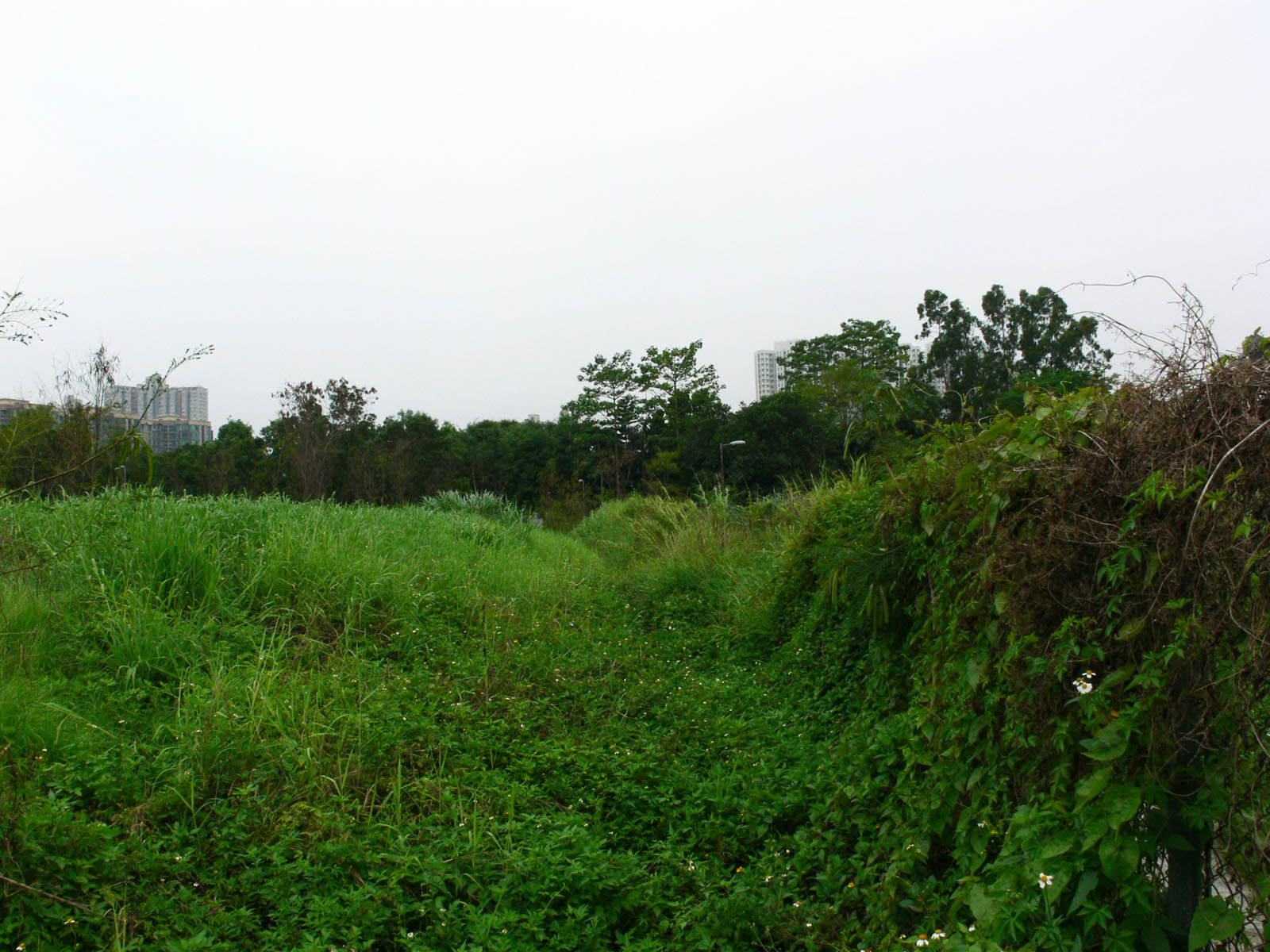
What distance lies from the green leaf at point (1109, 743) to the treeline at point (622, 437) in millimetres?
11143

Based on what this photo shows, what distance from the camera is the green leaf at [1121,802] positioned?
6.41 feet

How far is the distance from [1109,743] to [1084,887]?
0.36 m

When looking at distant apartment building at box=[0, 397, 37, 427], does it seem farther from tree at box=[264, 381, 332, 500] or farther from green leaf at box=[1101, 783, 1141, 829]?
tree at box=[264, 381, 332, 500]

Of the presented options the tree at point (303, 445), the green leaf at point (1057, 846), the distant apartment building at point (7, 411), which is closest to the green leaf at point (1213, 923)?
the green leaf at point (1057, 846)

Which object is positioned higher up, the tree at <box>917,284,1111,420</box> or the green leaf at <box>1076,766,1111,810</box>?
the tree at <box>917,284,1111,420</box>

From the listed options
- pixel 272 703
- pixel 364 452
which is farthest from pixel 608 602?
pixel 364 452

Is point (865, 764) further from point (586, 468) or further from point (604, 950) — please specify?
point (586, 468)

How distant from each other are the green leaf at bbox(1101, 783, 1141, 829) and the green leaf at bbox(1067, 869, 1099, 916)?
147 mm

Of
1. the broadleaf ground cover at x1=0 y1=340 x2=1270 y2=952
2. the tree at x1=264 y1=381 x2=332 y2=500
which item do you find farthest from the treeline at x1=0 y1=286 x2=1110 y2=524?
the broadleaf ground cover at x1=0 y1=340 x2=1270 y2=952

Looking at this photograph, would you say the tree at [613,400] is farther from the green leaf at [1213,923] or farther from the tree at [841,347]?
the green leaf at [1213,923]

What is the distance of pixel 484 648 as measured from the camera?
5.90 meters

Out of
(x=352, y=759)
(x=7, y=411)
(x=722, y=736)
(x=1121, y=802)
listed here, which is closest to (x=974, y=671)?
(x=1121, y=802)

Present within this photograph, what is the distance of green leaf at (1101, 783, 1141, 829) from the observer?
1.95m

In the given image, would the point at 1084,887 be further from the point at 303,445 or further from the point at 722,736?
the point at 303,445
